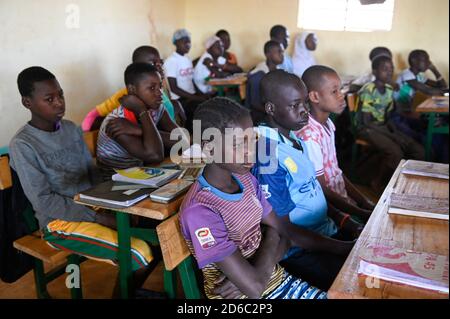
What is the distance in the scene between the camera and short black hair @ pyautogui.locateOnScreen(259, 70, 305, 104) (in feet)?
5.42

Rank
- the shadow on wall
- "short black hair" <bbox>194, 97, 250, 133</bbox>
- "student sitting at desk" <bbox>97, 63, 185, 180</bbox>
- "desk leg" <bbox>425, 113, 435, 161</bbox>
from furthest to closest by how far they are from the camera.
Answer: the shadow on wall, "desk leg" <bbox>425, 113, 435, 161</bbox>, "student sitting at desk" <bbox>97, 63, 185, 180</bbox>, "short black hair" <bbox>194, 97, 250, 133</bbox>

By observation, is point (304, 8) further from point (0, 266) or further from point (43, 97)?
point (0, 266)

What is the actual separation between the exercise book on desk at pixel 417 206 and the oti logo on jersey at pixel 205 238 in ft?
1.71

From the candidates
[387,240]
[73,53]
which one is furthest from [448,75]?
[387,240]

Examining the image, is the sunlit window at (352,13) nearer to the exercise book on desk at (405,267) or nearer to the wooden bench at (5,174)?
the exercise book on desk at (405,267)

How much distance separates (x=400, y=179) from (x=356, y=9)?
62cm

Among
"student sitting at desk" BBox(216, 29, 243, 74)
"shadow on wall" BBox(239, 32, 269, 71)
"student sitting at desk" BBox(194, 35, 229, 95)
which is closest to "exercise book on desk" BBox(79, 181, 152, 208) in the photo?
"student sitting at desk" BBox(194, 35, 229, 95)

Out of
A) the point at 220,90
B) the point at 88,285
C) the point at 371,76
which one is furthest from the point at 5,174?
the point at 371,76

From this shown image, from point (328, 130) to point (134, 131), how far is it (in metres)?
0.94

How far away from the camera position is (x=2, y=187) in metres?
1.77

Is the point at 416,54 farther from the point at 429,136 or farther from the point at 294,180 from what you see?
the point at 294,180

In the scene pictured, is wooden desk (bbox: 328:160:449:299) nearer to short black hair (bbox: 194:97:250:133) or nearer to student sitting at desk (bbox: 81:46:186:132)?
short black hair (bbox: 194:97:250:133)

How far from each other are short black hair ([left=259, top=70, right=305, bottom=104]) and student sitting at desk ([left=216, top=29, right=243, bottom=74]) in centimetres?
360

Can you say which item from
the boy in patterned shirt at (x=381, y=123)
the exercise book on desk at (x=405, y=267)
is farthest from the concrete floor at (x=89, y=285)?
the boy in patterned shirt at (x=381, y=123)
